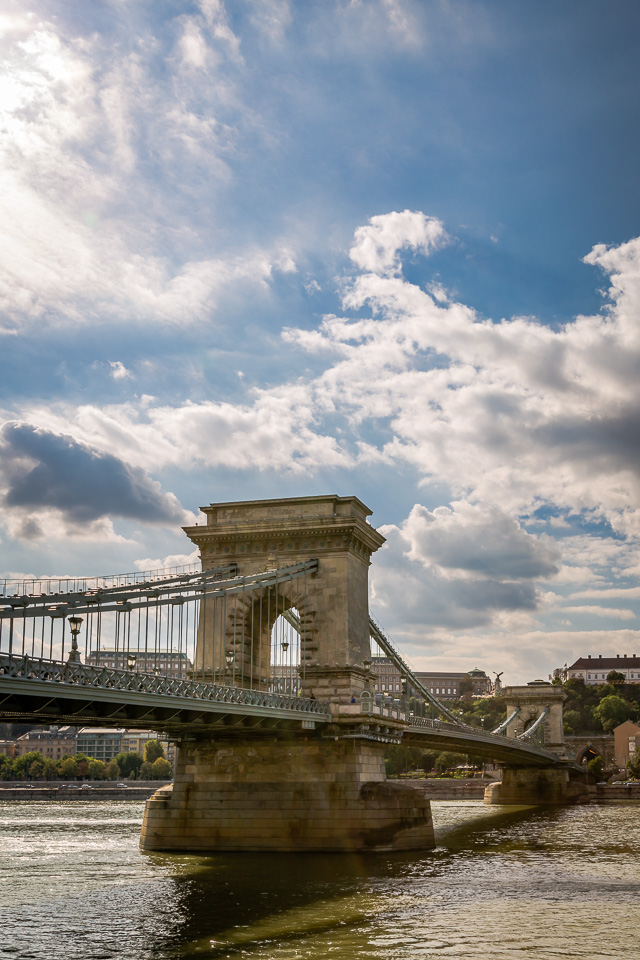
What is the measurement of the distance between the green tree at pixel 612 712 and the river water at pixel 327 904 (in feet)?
374

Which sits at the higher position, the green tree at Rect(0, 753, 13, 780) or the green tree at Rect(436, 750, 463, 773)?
the green tree at Rect(436, 750, 463, 773)

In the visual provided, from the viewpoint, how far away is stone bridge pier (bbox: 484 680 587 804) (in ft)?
290

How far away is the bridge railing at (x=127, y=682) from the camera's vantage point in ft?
73.9

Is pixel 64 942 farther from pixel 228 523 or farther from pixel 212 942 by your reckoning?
pixel 228 523

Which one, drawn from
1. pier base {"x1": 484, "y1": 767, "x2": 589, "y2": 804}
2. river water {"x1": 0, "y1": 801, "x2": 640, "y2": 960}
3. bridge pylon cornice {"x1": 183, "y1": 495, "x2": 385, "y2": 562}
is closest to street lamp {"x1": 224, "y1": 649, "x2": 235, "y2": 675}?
bridge pylon cornice {"x1": 183, "y1": 495, "x2": 385, "y2": 562}

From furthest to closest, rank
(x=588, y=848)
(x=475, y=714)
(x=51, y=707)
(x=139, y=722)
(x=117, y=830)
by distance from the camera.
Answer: (x=475, y=714) < (x=117, y=830) < (x=588, y=848) < (x=139, y=722) < (x=51, y=707)

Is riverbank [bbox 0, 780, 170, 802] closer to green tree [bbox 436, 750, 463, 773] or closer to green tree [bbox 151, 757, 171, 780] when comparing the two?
green tree [bbox 151, 757, 171, 780]

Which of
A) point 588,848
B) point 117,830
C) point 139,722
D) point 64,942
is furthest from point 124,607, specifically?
point 117,830

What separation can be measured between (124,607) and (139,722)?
3.39 meters

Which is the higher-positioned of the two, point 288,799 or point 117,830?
point 288,799

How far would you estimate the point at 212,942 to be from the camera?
21.1 metres

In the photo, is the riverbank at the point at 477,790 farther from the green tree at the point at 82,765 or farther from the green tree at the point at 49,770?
the green tree at the point at 49,770

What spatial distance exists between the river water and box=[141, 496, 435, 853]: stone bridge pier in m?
1.48

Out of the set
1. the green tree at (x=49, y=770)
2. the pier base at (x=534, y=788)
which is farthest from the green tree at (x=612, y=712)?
the green tree at (x=49, y=770)
